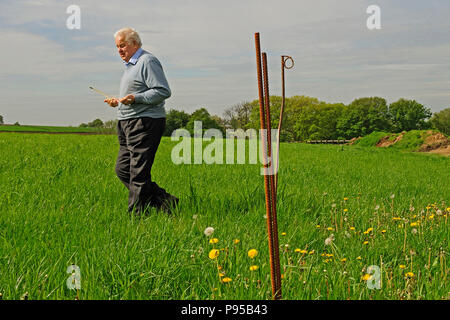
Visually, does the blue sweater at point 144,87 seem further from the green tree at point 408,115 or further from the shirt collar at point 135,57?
the green tree at point 408,115

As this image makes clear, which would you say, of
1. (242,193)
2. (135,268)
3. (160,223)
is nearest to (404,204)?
(242,193)

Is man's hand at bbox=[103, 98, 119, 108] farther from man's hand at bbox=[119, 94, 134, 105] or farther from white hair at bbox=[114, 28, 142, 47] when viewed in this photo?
white hair at bbox=[114, 28, 142, 47]

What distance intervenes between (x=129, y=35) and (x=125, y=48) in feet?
0.49

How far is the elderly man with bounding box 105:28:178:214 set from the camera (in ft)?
13.6

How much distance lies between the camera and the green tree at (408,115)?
6588 centimetres

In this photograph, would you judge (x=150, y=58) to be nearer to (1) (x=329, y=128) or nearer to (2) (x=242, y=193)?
(2) (x=242, y=193)

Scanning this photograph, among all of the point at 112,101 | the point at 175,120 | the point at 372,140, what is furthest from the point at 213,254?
the point at 175,120

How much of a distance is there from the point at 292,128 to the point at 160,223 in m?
57.7

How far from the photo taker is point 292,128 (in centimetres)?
6016

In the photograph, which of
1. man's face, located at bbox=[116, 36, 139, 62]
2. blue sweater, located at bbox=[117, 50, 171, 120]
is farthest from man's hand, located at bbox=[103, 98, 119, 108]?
man's face, located at bbox=[116, 36, 139, 62]

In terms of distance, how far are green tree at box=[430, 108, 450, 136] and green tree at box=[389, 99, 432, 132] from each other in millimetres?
6574

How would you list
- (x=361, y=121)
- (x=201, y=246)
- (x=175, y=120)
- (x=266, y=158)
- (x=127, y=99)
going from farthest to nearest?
(x=361, y=121)
(x=175, y=120)
(x=127, y=99)
(x=201, y=246)
(x=266, y=158)

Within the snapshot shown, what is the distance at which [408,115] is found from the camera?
6656 cm

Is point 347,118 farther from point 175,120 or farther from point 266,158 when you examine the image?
point 266,158
